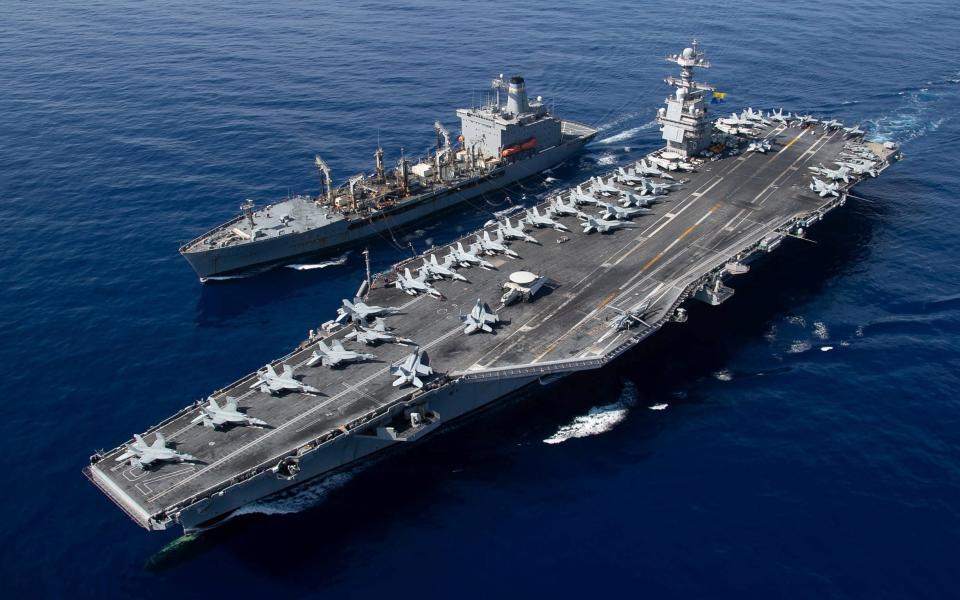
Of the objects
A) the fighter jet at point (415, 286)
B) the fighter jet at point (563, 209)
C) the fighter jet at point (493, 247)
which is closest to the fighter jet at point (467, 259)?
the fighter jet at point (493, 247)

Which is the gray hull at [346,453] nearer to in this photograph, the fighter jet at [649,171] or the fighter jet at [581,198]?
the fighter jet at [581,198]

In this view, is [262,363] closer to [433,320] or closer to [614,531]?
[433,320]

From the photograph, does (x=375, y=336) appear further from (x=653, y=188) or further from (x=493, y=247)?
(x=653, y=188)

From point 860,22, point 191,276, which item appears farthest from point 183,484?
point 860,22

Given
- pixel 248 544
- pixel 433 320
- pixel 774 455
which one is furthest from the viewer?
pixel 433 320

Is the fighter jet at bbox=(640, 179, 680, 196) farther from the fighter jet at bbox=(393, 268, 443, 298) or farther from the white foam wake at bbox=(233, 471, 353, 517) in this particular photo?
the white foam wake at bbox=(233, 471, 353, 517)
